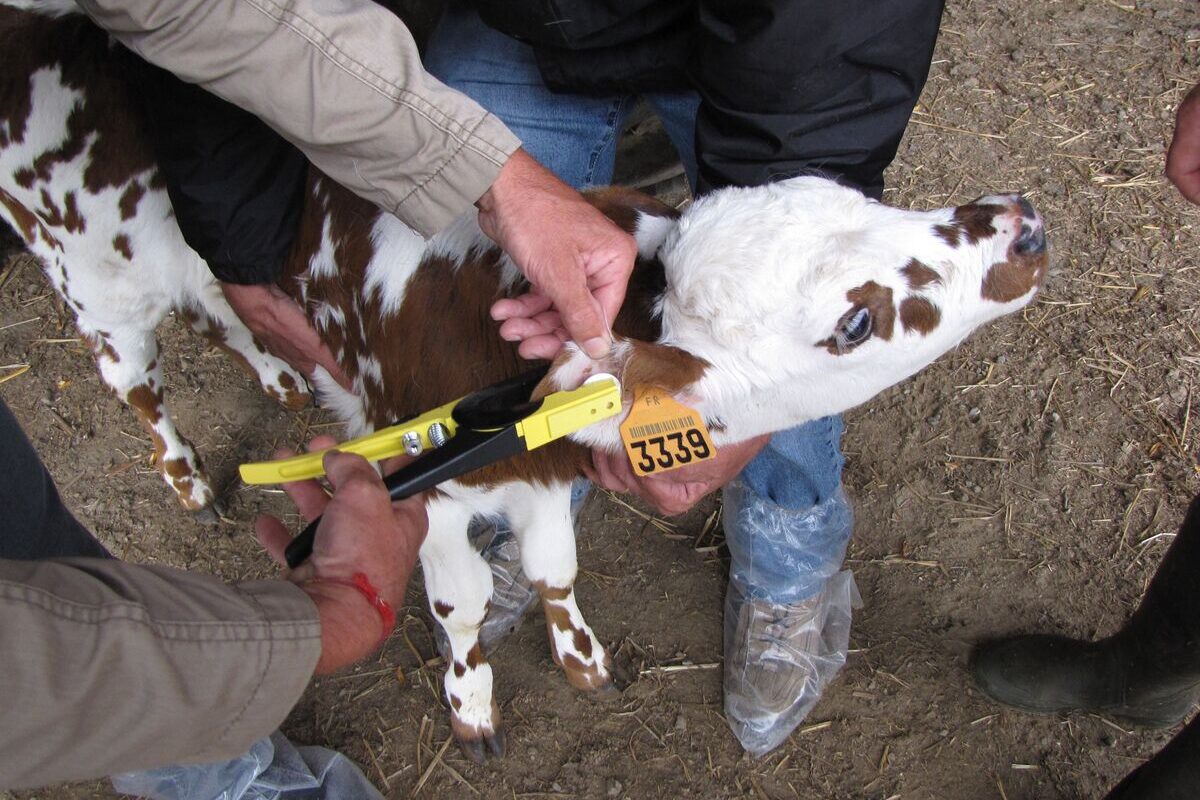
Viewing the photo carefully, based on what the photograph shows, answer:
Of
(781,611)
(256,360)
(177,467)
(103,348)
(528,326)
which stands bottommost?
(781,611)

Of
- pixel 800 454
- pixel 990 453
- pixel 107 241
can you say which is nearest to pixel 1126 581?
pixel 990 453

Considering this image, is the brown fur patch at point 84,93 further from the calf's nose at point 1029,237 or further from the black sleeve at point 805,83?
the calf's nose at point 1029,237

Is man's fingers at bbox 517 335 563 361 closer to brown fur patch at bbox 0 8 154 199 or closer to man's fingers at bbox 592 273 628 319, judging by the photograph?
man's fingers at bbox 592 273 628 319

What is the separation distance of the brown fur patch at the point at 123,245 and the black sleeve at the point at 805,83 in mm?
1918

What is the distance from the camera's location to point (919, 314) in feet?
6.51

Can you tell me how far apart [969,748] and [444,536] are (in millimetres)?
1903

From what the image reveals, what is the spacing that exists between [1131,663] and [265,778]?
105 inches

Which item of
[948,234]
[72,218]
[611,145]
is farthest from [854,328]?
[72,218]

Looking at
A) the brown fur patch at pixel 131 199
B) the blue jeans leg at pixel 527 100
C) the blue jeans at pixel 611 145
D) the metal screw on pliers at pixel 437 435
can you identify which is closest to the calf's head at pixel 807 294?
the metal screw on pliers at pixel 437 435

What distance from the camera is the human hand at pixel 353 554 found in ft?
4.86

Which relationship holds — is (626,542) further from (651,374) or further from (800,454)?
(651,374)

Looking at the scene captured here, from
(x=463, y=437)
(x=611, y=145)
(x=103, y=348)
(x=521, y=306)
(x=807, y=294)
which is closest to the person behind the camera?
(x=463, y=437)

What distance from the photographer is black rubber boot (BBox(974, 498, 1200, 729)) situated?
2.41 metres

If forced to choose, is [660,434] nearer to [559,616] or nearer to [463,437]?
[463,437]
